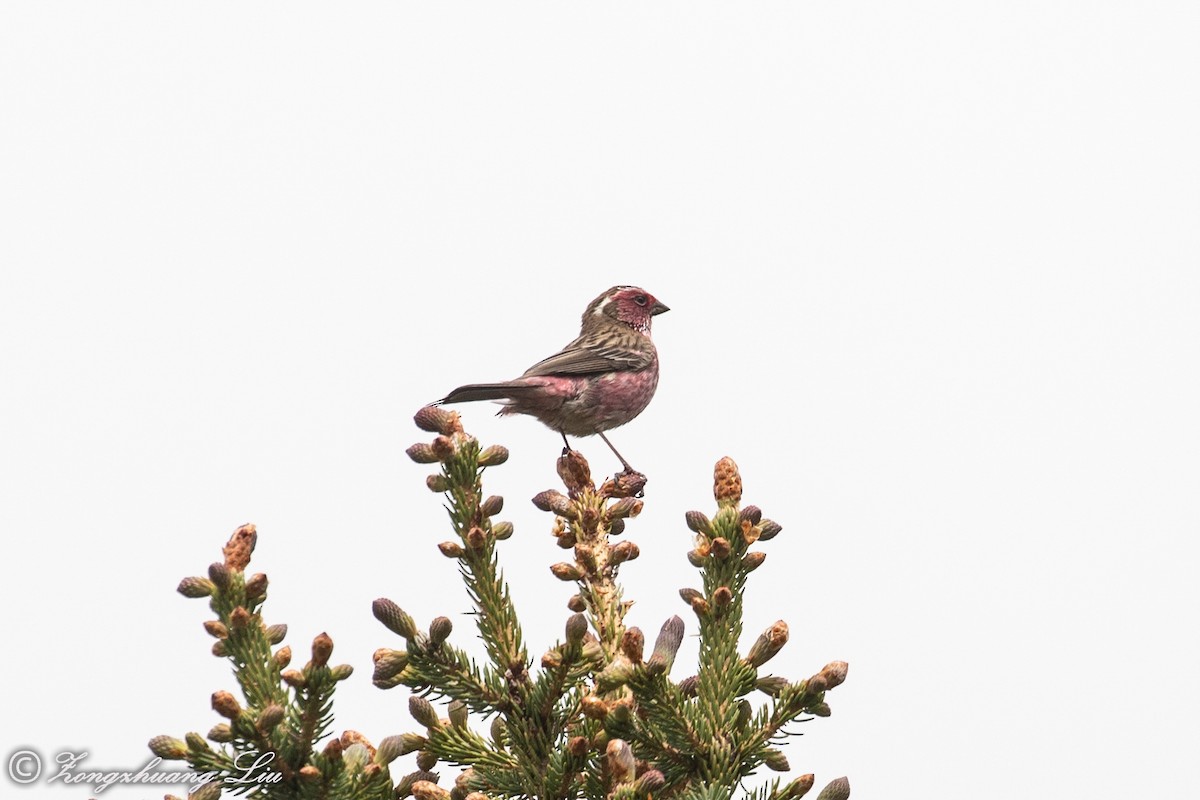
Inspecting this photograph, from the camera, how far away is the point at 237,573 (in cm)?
392

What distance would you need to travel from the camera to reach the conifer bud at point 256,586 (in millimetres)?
3918

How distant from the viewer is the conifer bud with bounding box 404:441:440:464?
4516mm

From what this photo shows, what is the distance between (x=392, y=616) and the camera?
4.14 m

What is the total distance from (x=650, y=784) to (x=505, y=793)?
640mm

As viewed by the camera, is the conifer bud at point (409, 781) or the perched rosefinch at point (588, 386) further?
the perched rosefinch at point (588, 386)

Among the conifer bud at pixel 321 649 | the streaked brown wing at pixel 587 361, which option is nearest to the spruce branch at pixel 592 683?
the conifer bud at pixel 321 649

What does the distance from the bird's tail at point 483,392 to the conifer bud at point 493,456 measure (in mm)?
3785

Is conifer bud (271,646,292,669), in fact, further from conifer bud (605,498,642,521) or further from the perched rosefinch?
the perched rosefinch

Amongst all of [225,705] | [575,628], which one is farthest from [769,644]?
[225,705]

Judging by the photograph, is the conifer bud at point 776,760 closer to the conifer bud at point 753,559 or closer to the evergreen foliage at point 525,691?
the evergreen foliage at point 525,691

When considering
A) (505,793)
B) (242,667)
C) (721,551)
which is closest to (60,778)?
(242,667)

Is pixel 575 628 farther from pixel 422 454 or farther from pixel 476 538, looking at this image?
pixel 422 454

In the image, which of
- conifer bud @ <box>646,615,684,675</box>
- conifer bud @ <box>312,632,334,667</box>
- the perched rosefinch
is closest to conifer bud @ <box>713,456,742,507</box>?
conifer bud @ <box>646,615,684,675</box>

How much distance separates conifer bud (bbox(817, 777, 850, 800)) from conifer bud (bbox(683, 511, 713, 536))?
94 centimetres
